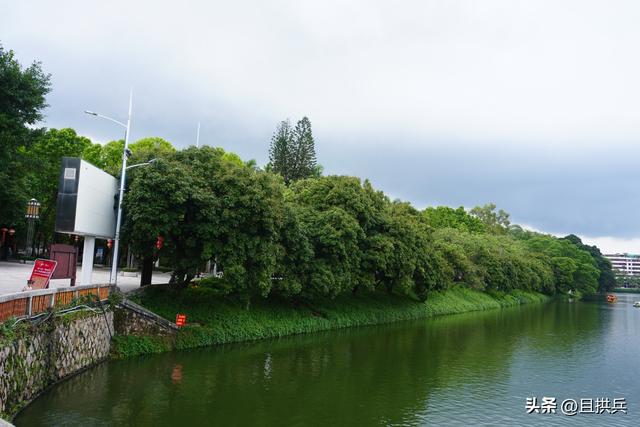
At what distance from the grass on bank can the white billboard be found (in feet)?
15.9

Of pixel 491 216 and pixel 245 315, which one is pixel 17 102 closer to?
pixel 245 315

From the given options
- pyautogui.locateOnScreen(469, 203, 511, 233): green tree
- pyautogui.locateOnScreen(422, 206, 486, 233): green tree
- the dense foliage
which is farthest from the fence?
pyautogui.locateOnScreen(469, 203, 511, 233): green tree

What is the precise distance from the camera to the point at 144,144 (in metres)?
48.1

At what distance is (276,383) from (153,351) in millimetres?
6859

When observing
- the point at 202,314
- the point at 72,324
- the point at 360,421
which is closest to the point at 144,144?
the point at 202,314

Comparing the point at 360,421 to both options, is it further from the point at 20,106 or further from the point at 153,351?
the point at 20,106

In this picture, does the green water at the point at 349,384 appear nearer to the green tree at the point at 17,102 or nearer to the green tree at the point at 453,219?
the green tree at the point at 17,102

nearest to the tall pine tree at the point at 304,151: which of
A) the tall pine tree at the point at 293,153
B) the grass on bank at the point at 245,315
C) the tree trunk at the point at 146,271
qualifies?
the tall pine tree at the point at 293,153

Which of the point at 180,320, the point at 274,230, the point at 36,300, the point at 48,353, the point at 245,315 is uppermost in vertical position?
the point at 274,230

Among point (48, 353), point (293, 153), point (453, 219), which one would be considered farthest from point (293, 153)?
point (48, 353)

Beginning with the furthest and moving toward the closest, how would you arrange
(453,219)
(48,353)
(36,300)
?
1. (453,219)
2. (48,353)
3. (36,300)

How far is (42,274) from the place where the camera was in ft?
61.6

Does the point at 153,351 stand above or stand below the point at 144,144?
below

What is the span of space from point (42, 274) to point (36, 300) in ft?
10.4
